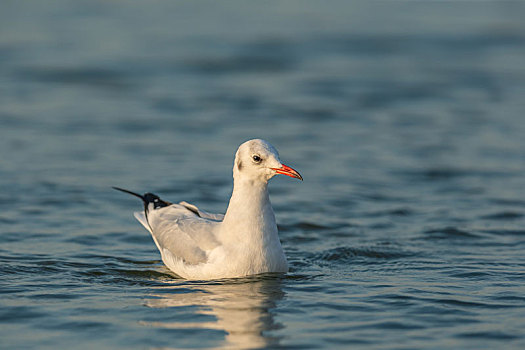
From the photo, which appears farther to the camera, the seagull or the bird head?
the seagull

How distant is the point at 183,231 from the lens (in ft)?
30.5

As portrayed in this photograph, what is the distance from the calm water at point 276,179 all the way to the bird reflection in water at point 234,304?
3cm

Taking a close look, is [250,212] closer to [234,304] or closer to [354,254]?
[234,304]

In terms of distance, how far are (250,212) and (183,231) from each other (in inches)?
37.8

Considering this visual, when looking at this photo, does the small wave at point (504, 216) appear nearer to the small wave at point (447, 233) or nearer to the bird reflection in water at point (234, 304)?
the small wave at point (447, 233)

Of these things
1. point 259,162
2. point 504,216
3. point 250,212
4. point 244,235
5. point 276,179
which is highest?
point 276,179

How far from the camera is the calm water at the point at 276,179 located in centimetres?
768

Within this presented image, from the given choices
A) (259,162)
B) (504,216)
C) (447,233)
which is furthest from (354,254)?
(504,216)

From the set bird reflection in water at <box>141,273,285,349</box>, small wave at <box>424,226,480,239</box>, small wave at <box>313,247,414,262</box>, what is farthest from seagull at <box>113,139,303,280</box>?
small wave at <box>424,226,480,239</box>

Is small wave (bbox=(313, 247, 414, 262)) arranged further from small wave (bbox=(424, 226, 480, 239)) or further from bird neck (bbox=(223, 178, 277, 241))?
bird neck (bbox=(223, 178, 277, 241))

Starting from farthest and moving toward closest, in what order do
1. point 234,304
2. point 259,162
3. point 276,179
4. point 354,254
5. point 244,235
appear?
point 276,179
point 354,254
point 244,235
point 259,162
point 234,304

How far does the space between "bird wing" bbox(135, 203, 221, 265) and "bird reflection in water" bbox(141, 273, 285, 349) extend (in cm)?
34

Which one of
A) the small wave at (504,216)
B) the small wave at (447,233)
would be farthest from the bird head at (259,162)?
the small wave at (504,216)

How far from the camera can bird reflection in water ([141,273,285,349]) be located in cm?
718
